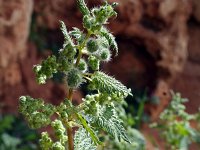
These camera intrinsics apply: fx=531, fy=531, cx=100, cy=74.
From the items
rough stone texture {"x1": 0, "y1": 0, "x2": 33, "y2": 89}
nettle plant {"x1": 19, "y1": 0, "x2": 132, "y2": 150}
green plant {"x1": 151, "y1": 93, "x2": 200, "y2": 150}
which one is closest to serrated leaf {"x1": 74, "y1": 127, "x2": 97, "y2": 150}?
nettle plant {"x1": 19, "y1": 0, "x2": 132, "y2": 150}

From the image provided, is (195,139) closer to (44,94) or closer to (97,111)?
(97,111)

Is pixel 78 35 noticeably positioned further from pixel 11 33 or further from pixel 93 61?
pixel 11 33

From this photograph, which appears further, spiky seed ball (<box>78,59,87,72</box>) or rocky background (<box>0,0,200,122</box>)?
rocky background (<box>0,0,200,122</box>)

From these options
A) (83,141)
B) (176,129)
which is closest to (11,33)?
(176,129)

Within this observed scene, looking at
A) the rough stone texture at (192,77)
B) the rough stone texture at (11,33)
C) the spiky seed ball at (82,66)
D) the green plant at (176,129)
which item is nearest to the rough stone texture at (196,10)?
the rough stone texture at (192,77)

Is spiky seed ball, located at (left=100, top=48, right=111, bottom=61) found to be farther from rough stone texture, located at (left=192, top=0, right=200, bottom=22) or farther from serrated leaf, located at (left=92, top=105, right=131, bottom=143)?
rough stone texture, located at (left=192, top=0, right=200, bottom=22)

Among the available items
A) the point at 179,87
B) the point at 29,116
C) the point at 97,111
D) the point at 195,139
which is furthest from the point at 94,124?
the point at 179,87
